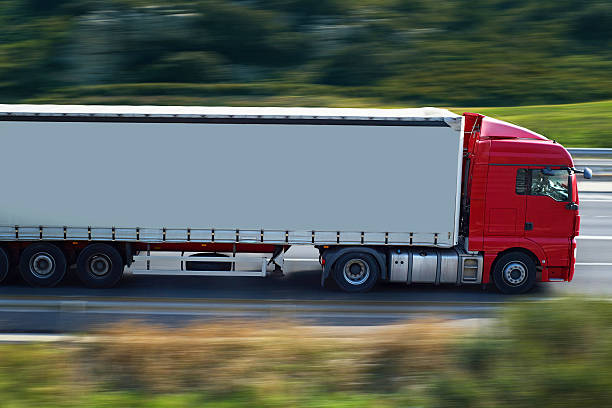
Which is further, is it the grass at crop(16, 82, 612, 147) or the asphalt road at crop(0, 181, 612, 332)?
the grass at crop(16, 82, 612, 147)

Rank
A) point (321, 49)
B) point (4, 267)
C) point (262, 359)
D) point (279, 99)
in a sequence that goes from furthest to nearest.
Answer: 1. point (321, 49)
2. point (279, 99)
3. point (4, 267)
4. point (262, 359)

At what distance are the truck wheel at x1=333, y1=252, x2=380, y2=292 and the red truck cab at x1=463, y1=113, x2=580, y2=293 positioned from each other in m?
1.80

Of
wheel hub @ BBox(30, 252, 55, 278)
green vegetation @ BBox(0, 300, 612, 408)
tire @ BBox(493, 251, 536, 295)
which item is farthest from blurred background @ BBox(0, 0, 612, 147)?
green vegetation @ BBox(0, 300, 612, 408)

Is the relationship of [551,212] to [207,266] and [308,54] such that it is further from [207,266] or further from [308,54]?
[308,54]

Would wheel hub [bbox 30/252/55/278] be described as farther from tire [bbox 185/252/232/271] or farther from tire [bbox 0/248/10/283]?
tire [bbox 185/252/232/271]

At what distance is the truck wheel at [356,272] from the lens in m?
14.0

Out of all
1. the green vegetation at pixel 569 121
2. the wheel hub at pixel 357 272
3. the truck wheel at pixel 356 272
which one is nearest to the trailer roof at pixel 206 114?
the truck wheel at pixel 356 272

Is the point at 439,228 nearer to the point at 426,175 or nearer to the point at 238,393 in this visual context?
the point at 426,175

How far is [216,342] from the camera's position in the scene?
790 centimetres

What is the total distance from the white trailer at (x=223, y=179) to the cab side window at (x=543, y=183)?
114cm

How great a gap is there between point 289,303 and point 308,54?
31.2 meters

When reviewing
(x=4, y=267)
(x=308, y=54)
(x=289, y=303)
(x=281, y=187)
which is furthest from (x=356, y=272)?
(x=308, y=54)

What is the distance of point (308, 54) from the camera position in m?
43.0

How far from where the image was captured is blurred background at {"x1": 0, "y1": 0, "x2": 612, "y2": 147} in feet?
124
